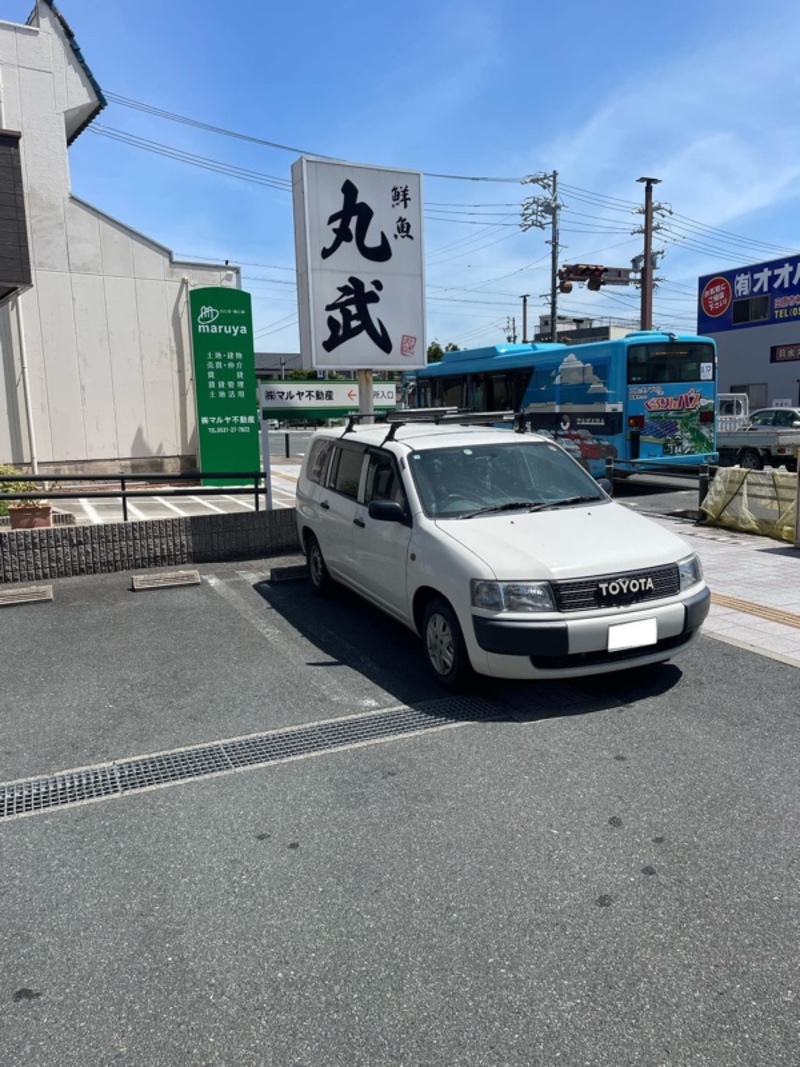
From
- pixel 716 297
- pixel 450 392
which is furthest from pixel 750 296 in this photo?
pixel 450 392

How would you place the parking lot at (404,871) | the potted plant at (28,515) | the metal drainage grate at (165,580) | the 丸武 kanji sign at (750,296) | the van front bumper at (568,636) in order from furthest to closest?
1. the 丸武 kanji sign at (750,296)
2. the potted plant at (28,515)
3. the metal drainage grate at (165,580)
4. the van front bumper at (568,636)
5. the parking lot at (404,871)

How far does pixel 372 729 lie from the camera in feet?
14.9

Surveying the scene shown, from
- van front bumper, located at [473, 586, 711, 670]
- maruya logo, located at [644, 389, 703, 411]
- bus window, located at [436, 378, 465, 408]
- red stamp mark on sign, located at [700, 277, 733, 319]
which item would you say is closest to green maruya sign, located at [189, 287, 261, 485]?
bus window, located at [436, 378, 465, 408]

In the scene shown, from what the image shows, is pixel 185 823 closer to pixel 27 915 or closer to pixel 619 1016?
pixel 27 915

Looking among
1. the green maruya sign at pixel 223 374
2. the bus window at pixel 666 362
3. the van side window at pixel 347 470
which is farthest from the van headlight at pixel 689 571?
the bus window at pixel 666 362

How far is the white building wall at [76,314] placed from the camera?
1353 cm

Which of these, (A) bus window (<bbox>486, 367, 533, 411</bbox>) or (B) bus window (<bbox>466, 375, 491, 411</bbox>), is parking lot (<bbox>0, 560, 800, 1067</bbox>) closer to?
(A) bus window (<bbox>486, 367, 533, 411</bbox>)

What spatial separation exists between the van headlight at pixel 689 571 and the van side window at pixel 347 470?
2.76 meters

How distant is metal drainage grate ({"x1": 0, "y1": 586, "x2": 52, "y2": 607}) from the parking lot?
7.15 feet

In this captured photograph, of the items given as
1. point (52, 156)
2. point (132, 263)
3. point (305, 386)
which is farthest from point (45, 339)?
point (305, 386)

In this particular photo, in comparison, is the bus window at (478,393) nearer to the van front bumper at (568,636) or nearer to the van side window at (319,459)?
the van side window at (319,459)

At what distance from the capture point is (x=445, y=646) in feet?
16.6

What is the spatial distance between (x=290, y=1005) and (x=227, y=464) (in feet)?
41.9

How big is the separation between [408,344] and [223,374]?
198 inches
